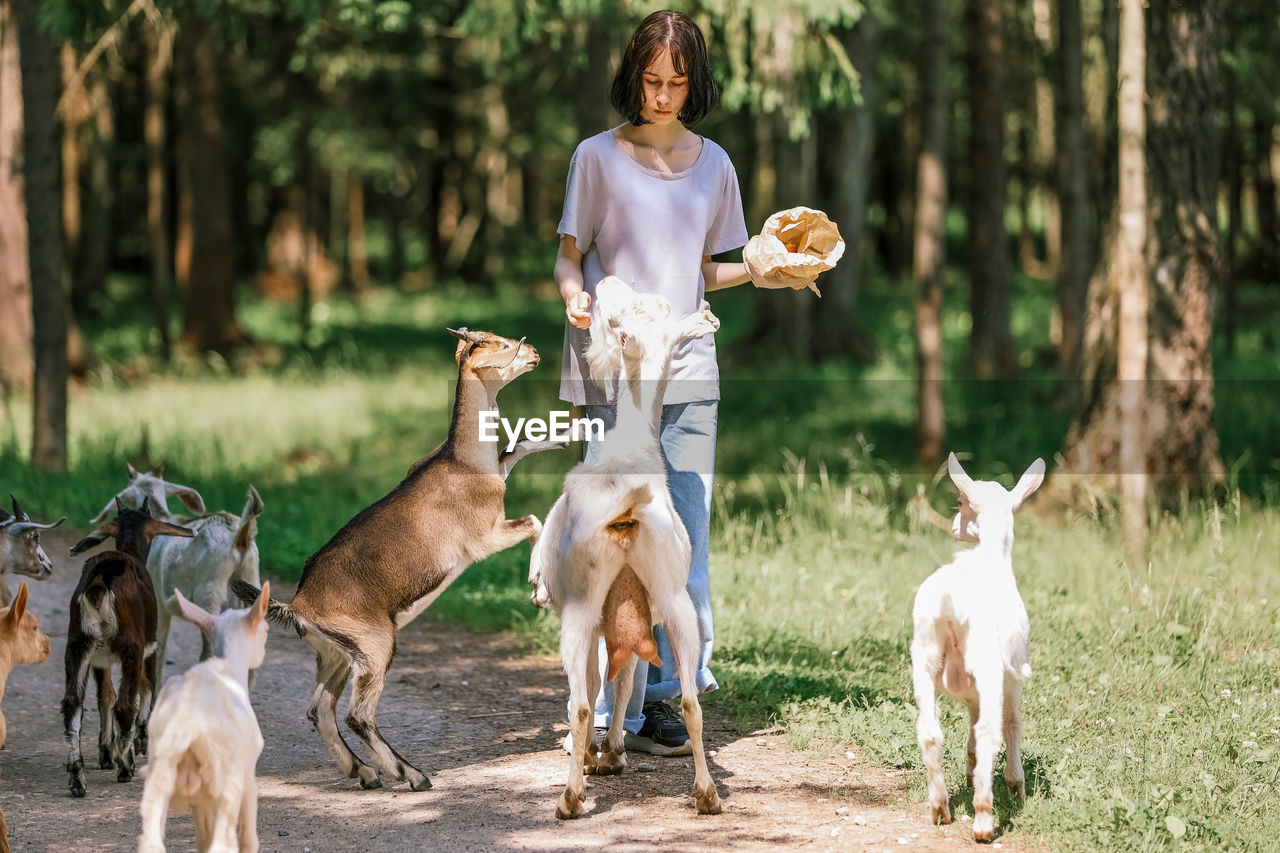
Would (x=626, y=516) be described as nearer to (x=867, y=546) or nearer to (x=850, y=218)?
(x=867, y=546)

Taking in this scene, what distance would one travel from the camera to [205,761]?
4211 mm

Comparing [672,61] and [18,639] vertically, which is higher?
[672,61]

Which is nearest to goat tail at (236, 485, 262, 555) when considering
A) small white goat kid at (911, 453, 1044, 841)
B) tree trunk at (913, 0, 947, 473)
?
small white goat kid at (911, 453, 1044, 841)

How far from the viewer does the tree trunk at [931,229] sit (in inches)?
532

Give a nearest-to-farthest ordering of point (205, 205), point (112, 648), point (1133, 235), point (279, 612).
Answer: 1. point (279, 612)
2. point (112, 648)
3. point (1133, 235)
4. point (205, 205)

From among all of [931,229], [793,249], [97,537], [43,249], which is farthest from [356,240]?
[793,249]

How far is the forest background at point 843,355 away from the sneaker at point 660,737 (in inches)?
26.0

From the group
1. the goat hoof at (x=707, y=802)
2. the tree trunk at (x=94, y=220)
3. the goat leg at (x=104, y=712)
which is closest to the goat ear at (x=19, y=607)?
the goat leg at (x=104, y=712)

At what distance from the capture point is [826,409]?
17.7 meters

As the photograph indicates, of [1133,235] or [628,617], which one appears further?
[1133,235]

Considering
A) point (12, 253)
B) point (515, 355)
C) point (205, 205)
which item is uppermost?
point (205, 205)

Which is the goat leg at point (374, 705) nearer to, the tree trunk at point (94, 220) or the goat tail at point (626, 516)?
the goat tail at point (626, 516)

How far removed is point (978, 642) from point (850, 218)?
17763mm

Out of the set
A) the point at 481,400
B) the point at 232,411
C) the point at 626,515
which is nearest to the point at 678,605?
the point at 626,515
